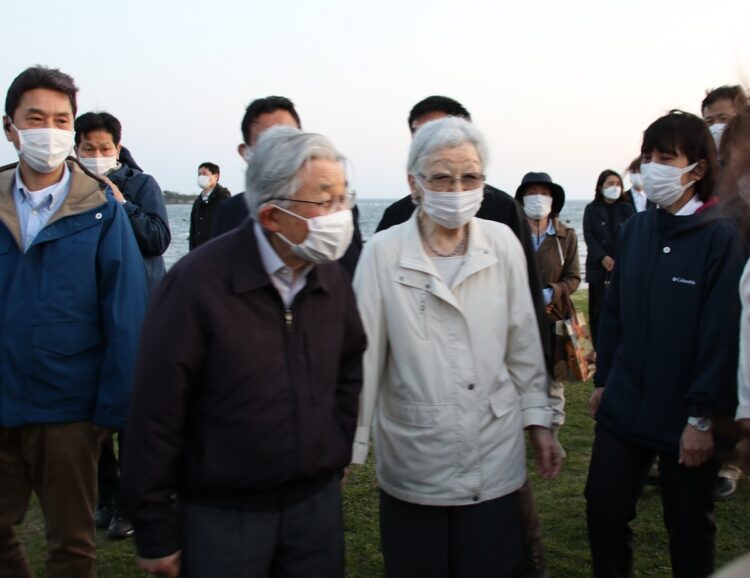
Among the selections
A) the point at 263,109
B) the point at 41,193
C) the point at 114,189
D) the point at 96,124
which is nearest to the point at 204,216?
the point at 96,124

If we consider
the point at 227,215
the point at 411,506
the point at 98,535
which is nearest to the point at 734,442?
the point at 411,506

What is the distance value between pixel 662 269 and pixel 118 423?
7.73ft

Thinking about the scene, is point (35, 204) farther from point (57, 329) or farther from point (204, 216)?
point (204, 216)

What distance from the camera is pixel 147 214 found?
15.9ft

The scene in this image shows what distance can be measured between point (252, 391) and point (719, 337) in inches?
72.2

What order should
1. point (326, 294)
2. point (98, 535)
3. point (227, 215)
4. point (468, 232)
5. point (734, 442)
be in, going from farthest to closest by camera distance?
1. point (98, 535)
2. point (227, 215)
3. point (468, 232)
4. point (326, 294)
5. point (734, 442)

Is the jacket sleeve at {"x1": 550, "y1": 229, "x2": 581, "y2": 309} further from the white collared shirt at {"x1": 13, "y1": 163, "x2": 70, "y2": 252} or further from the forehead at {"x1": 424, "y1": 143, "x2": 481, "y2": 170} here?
the white collared shirt at {"x1": 13, "y1": 163, "x2": 70, "y2": 252}

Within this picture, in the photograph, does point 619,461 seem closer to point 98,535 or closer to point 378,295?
point 378,295

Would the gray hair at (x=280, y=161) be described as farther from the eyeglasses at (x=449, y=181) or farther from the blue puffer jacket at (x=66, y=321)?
the blue puffer jacket at (x=66, y=321)

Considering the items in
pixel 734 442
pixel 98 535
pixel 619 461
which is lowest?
pixel 98 535

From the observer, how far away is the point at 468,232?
119 inches

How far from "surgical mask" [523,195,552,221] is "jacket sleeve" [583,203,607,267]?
296 cm

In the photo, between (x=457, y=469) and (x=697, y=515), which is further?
(x=697, y=515)

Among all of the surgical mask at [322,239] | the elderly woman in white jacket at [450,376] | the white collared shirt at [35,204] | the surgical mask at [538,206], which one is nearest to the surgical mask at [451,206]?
the elderly woman in white jacket at [450,376]
